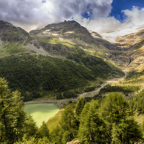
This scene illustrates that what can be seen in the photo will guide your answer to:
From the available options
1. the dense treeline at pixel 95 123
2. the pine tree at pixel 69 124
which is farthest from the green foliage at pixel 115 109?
the pine tree at pixel 69 124

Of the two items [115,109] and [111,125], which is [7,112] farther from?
[115,109]

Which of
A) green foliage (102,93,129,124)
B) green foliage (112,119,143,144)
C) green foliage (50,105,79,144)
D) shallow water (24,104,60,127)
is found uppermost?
green foliage (102,93,129,124)

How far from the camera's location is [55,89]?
623 feet

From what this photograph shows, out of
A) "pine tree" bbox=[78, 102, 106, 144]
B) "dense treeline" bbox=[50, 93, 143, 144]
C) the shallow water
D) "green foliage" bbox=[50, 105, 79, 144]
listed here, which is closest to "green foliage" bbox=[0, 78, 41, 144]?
"pine tree" bbox=[78, 102, 106, 144]

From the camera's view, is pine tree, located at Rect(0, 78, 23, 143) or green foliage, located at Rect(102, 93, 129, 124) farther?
green foliage, located at Rect(102, 93, 129, 124)

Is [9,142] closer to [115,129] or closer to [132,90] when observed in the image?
[115,129]

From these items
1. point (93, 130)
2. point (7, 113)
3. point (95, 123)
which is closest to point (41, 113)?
point (7, 113)

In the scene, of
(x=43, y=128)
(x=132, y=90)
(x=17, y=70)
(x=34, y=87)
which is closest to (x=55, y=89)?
(x=34, y=87)

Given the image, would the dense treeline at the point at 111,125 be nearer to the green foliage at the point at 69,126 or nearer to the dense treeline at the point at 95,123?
the dense treeline at the point at 95,123

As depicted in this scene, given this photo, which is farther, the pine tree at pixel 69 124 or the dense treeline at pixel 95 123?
the pine tree at pixel 69 124

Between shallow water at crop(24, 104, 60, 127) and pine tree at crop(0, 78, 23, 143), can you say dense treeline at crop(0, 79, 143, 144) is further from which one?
shallow water at crop(24, 104, 60, 127)

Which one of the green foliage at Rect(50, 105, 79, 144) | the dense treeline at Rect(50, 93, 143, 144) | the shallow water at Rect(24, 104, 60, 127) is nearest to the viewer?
the dense treeline at Rect(50, 93, 143, 144)

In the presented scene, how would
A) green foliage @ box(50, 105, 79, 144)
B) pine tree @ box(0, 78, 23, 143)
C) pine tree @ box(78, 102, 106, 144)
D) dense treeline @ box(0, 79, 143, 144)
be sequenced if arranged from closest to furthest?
pine tree @ box(0, 78, 23, 143) < dense treeline @ box(0, 79, 143, 144) < pine tree @ box(78, 102, 106, 144) < green foliage @ box(50, 105, 79, 144)

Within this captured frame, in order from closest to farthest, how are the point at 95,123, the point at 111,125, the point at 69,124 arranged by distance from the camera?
1. the point at 111,125
2. the point at 95,123
3. the point at 69,124
